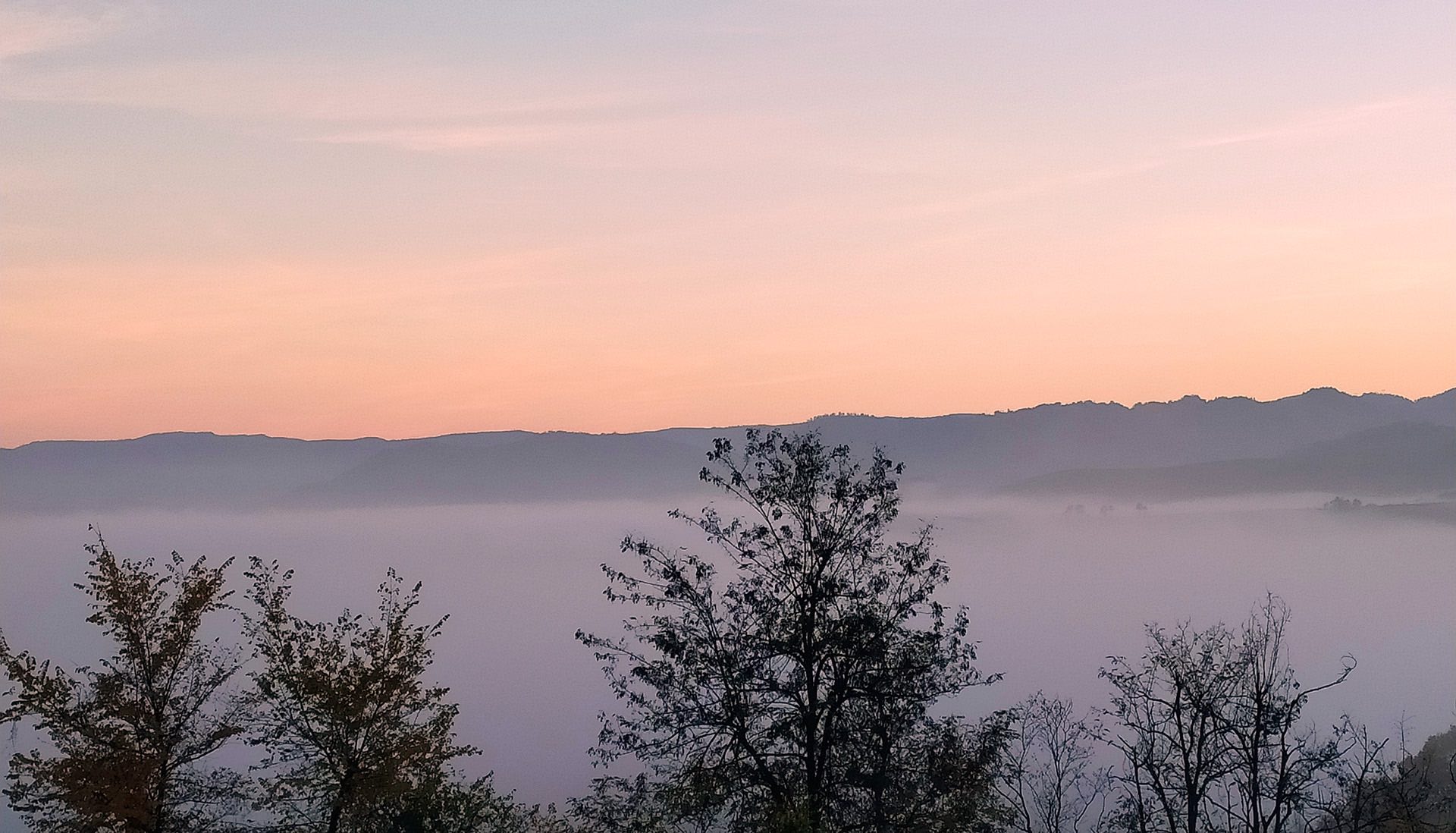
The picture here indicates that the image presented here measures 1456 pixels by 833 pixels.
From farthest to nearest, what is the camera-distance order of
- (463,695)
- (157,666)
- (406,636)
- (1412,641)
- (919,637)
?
(1412,641)
(463,695)
(406,636)
(157,666)
(919,637)

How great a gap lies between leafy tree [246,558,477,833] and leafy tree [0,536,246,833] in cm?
104

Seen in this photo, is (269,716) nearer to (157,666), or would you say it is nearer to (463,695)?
(157,666)

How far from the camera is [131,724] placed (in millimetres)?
27125

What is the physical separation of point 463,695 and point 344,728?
123 metres

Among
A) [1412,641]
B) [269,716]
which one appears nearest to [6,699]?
[269,716]

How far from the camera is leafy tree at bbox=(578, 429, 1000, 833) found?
24.2 m

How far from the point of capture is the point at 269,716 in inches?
1129

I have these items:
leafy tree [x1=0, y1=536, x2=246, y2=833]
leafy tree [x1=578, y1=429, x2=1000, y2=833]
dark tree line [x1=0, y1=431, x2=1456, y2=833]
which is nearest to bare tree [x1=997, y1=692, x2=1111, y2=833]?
dark tree line [x1=0, y1=431, x2=1456, y2=833]

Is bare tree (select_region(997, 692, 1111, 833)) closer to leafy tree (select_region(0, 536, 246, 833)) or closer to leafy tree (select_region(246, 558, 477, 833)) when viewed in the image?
leafy tree (select_region(246, 558, 477, 833))

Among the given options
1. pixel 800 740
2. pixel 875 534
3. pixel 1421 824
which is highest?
pixel 875 534

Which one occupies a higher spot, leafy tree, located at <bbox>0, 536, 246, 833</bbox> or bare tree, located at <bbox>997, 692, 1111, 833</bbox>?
leafy tree, located at <bbox>0, 536, 246, 833</bbox>

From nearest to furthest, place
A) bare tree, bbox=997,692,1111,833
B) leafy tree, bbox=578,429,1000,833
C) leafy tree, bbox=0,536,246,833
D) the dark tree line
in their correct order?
leafy tree, bbox=578,429,1000,833
the dark tree line
leafy tree, bbox=0,536,246,833
bare tree, bbox=997,692,1111,833

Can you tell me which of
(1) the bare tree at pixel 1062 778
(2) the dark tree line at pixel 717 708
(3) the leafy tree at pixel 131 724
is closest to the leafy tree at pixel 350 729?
(2) the dark tree line at pixel 717 708

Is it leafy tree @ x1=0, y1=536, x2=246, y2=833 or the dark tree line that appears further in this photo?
leafy tree @ x1=0, y1=536, x2=246, y2=833
